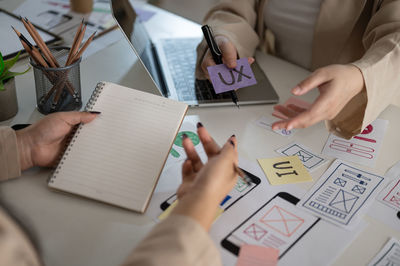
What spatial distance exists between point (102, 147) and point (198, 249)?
0.34m

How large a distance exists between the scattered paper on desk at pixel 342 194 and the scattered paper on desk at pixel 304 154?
3 centimetres

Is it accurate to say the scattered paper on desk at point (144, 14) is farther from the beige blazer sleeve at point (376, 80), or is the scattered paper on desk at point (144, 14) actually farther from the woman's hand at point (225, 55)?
the beige blazer sleeve at point (376, 80)

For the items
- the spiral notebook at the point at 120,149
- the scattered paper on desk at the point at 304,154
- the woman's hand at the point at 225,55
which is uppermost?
the woman's hand at the point at 225,55

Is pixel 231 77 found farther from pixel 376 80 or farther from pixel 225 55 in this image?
pixel 376 80

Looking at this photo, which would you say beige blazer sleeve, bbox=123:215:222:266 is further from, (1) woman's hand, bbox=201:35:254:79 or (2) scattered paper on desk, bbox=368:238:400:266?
(1) woman's hand, bbox=201:35:254:79

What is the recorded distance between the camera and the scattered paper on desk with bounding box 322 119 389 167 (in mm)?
Answer: 973

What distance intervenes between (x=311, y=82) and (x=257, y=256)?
381 millimetres

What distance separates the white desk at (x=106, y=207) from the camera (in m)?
0.72

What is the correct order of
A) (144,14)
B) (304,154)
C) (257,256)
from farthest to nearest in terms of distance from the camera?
(144,14) < (304,154) < (257,256)

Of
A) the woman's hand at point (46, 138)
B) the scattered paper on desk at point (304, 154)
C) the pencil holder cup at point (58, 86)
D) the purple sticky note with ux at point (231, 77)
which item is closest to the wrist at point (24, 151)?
the woman's hand at point (46, 138)

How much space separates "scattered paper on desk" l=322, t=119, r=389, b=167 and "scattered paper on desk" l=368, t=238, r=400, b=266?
0.23 meters

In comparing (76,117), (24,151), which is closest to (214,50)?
(76,117)

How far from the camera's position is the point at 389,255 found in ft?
2.44

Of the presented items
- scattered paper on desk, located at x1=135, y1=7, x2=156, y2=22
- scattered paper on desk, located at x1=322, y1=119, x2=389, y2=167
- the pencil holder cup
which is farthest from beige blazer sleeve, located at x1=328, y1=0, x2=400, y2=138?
scattered paper on desk, located at x1=135, y1=7, x2=156, y2=22
